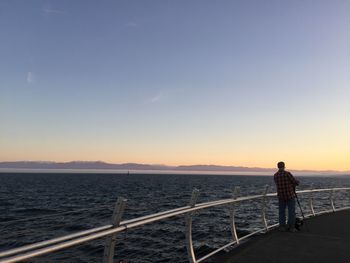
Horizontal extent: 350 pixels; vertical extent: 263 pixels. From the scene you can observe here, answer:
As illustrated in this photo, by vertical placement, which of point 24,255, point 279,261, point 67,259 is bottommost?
point 67,259

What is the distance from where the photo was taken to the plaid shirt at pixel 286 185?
32.1 ft

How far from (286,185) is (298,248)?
106 inches

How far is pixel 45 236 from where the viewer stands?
17.6m

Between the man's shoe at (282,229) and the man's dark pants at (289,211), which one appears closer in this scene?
the man's shoe at (282,229)

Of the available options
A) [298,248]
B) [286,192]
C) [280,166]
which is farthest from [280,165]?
[298,248]

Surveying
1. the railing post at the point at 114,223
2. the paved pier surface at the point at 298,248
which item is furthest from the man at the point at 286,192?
the railing post at the point at 114,223

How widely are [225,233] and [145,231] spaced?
14.7 feet

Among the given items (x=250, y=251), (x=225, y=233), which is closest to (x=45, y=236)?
(x=225, y=233)

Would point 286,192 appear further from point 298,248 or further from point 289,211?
point 298,248

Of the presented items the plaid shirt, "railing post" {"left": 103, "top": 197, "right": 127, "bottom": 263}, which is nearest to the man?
the plaid shirt

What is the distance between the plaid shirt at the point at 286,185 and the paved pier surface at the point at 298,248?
1.01m

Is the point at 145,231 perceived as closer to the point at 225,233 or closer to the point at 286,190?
the point at 225,233

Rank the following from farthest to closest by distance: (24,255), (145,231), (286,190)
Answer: (145,231) → (286,190) → (24,255)

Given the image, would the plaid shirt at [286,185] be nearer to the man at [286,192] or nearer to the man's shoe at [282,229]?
the man at [286,192]
